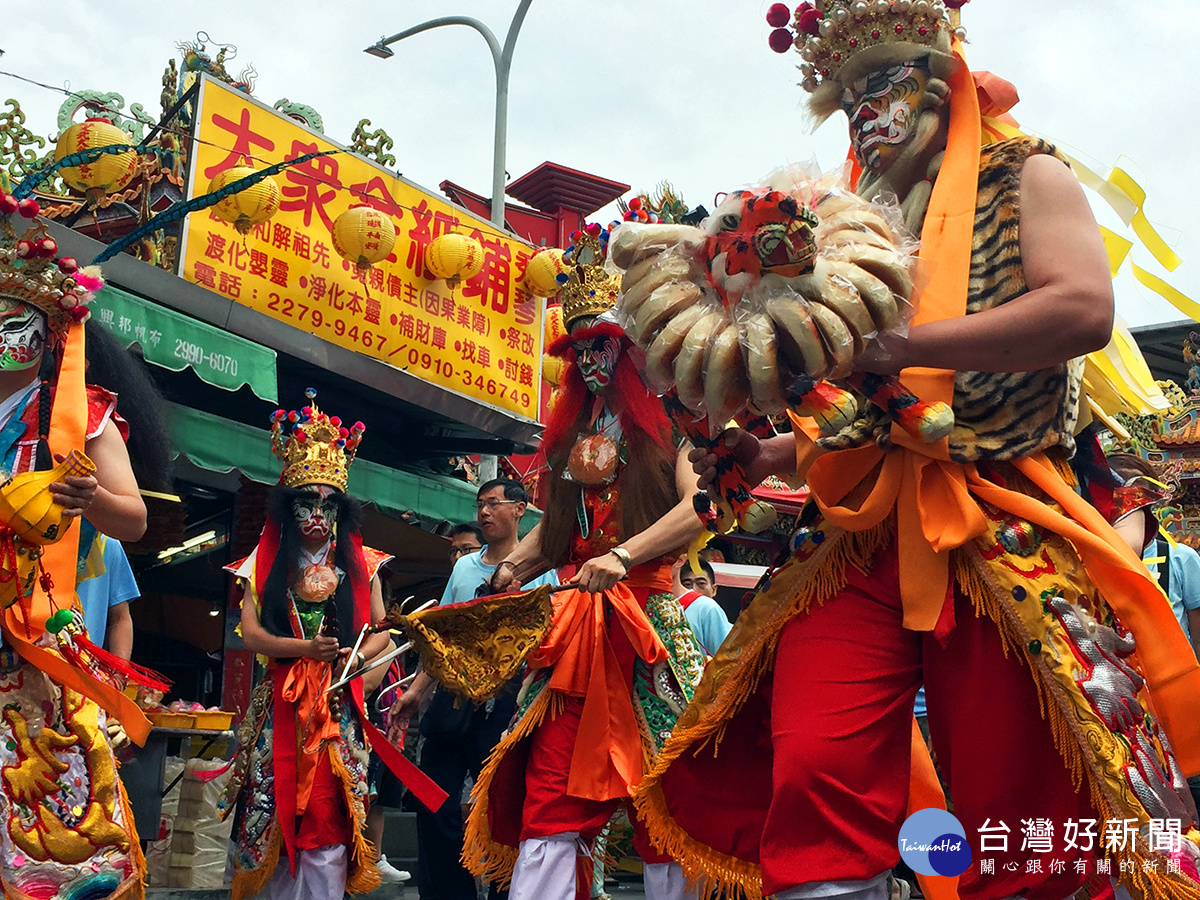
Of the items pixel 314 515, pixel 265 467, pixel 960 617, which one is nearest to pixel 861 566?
pixel 960 617

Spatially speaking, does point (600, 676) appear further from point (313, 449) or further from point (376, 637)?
point (313, 449)

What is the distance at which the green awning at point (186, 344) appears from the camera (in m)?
6.97

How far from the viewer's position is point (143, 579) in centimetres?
1265

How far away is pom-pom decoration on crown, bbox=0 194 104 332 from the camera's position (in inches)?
125

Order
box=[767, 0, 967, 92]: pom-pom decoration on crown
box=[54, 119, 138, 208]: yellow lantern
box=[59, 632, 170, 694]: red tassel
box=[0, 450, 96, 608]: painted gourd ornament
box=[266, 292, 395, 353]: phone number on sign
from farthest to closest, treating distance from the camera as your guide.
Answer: box=[266, 292, 395, 353]: phone number on sign, box=[54, 119, 138, 208]: yellow lantern, box=[59, 632, 170, 694]: red tassel, box=[0, 450, 96, 608]: painted gourd ornament, box=[767, 0, 967, 92]: pom-pom decoration on crown

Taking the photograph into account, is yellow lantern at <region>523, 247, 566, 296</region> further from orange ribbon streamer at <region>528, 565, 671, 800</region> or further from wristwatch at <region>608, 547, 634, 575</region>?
wristwatch at <region>608, 547, 634, 575</region>

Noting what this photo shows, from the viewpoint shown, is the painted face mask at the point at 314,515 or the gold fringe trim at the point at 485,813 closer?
the gold fringe trim at the point at 485,813

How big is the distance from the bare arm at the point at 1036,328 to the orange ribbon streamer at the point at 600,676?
180cm

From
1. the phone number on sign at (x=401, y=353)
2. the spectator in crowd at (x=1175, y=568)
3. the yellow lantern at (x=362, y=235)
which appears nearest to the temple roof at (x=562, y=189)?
the phone number on sign at (x=401, y=353)

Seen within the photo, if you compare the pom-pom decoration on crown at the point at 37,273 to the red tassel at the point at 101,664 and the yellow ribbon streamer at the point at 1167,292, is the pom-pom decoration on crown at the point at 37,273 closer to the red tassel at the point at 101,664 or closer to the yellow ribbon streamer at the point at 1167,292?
the red tassel at the point at 101,664

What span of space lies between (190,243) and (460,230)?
2.98 m

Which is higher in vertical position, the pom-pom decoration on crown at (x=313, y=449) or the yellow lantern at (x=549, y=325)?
the yellow lantern at (x=549, y=325)

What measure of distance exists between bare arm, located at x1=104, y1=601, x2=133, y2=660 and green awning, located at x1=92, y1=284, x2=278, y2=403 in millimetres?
2147

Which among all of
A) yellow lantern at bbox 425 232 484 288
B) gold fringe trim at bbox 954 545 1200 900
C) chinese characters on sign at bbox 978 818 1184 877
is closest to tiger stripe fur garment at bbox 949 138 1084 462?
gold fringe trim at bbox 954 545 1200 900
